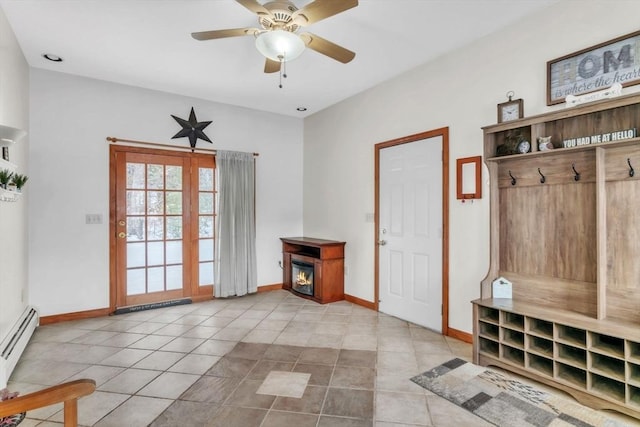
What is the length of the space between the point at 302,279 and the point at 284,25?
344cm

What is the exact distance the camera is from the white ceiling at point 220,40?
2582 millimetres

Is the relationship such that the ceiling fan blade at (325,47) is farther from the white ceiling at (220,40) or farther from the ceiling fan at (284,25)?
the white ceiling at (220,40)

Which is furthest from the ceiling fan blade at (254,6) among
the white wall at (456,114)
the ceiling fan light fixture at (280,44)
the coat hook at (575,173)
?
the coat hook at (575,173)

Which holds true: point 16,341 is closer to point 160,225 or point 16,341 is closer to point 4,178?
point 4,178

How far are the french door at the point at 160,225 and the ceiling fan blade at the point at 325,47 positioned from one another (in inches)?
108

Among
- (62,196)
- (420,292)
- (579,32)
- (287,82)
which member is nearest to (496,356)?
(420,292)

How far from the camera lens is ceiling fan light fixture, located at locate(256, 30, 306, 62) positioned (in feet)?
7.58

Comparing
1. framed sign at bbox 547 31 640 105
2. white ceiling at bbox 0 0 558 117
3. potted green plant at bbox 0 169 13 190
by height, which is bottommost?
potted green plant at bbox 0 169 13 190

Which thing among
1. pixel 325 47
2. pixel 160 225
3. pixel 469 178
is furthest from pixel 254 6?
pixel 160 225

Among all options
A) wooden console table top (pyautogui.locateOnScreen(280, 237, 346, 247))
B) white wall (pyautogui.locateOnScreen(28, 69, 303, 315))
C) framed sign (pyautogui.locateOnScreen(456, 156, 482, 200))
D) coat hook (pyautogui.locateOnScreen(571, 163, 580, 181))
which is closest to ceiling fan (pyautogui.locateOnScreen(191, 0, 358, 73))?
framed sign (pyautogui.locateOnScreen(456, 156, 482, 200))

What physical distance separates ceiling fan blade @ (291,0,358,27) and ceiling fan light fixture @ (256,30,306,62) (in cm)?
11

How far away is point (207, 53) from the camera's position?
3316mm

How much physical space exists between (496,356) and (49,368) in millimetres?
3573

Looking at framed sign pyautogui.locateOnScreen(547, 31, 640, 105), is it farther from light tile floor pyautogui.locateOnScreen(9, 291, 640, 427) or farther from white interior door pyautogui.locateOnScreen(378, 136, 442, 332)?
light tile floor pyautogui.locateOnScreen(9, 291, 640, 427)
